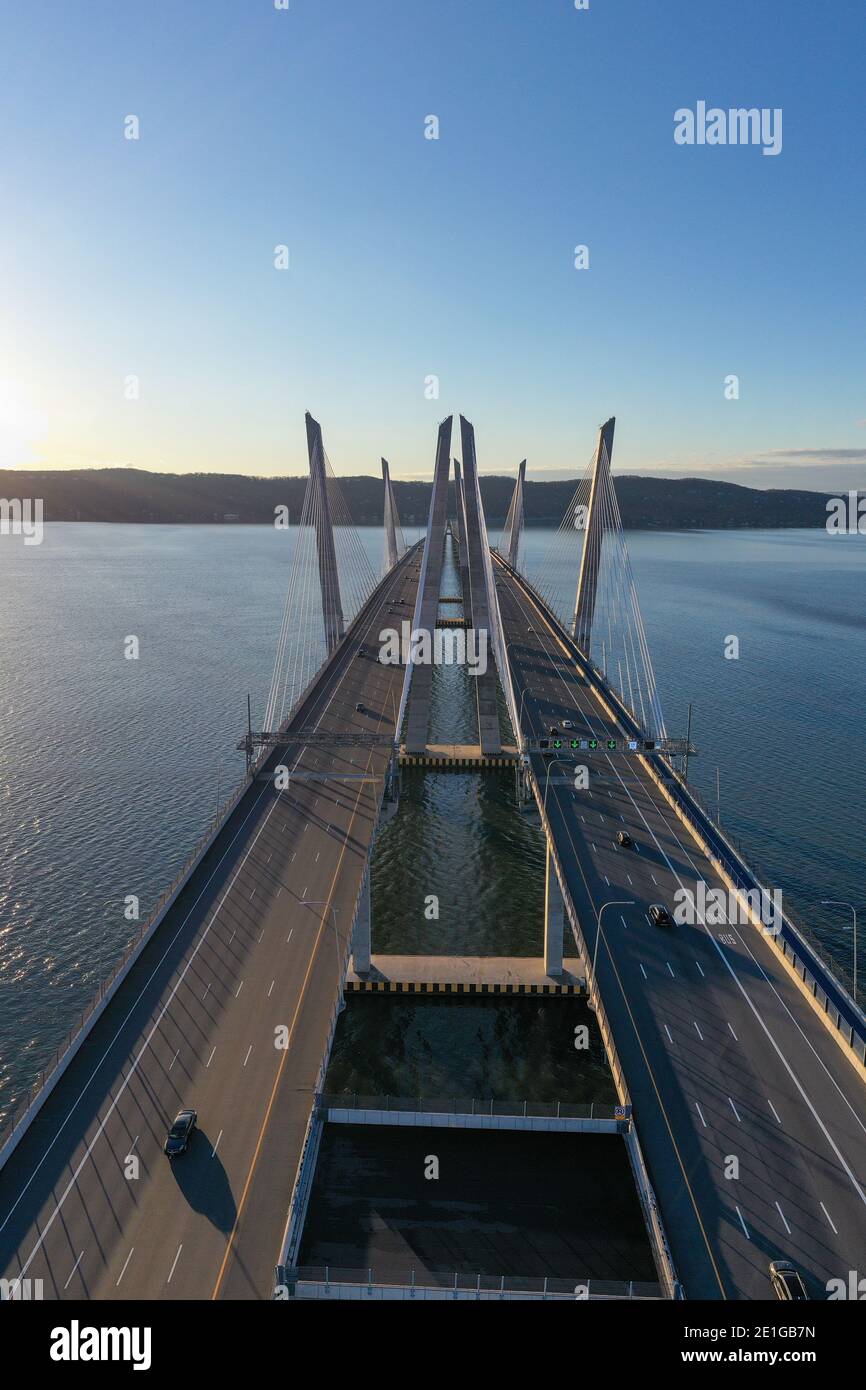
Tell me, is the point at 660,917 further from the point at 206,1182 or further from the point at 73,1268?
the point at 73,1268

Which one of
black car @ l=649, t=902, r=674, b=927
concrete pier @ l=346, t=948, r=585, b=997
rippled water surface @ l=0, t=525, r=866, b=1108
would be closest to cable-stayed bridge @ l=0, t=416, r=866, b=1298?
black car @ l=649, t=902, r=674, b=927

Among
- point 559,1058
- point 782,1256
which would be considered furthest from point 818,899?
point 782,1256

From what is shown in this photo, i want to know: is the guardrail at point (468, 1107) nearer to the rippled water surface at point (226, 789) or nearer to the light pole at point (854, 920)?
the rippled water surface at point (226, 789)

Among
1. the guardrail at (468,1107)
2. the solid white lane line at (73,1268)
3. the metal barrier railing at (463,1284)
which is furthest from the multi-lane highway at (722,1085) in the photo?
the solid white lane line at (73,1268)

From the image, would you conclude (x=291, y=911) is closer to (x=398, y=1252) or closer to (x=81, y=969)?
(x=81, y=969)

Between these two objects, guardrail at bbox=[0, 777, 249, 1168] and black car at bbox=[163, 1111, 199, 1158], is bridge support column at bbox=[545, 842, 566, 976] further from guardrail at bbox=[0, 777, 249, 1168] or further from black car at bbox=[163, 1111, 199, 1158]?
black car at bbox=[163, 1111, 199, 1158]

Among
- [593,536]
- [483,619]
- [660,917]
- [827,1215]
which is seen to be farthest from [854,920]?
[593,536]
